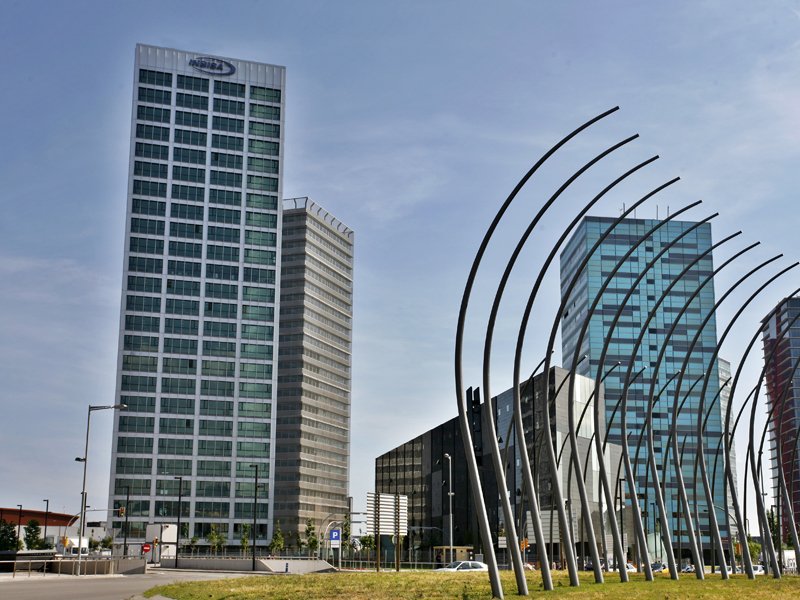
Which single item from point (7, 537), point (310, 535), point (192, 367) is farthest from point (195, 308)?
point (7, 537)

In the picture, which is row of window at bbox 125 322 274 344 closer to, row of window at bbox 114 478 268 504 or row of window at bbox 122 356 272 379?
row of window at bbox 122 356 272 379

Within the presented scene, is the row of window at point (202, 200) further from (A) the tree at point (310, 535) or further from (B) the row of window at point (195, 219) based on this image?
(A) the tree at point (310, 535)

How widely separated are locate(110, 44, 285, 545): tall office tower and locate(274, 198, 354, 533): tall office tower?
52.2 feet

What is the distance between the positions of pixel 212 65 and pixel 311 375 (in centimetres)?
5615

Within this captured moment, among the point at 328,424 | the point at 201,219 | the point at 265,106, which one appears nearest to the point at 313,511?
the point at 328,424

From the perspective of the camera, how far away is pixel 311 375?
592 feet

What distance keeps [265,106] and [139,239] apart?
30.2 m

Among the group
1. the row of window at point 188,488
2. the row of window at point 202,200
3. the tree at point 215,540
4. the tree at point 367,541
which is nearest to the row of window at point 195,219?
the row of window at point 202,200

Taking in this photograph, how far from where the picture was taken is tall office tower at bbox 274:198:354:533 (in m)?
175

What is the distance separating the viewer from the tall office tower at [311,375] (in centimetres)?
17488

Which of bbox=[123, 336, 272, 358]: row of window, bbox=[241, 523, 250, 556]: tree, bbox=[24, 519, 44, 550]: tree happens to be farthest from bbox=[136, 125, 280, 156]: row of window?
bbox=[24, 519, 44, 550]: tree

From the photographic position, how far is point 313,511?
17600cm

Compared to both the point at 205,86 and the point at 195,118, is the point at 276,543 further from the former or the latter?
the point at 205,86

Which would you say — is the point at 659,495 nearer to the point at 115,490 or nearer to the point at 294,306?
the point at 115,490
